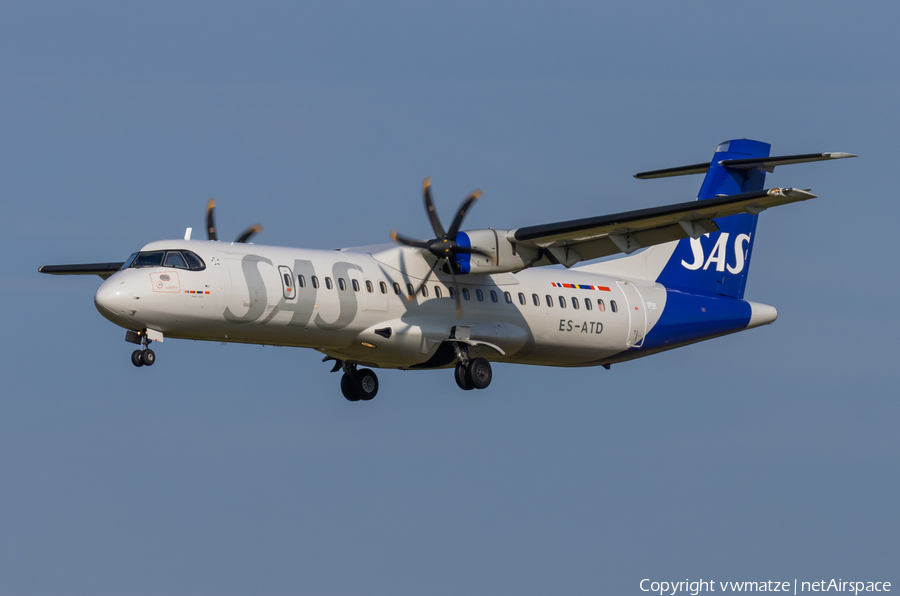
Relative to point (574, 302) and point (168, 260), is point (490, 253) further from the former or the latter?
point (168, 260)

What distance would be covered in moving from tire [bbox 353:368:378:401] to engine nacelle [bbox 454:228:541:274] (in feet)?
11.2

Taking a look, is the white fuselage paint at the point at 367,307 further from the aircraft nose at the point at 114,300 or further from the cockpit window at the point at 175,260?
the cockpit window at the point at 175,260

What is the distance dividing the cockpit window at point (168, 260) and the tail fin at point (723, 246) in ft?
40.4

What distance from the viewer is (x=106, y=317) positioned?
70.3ft

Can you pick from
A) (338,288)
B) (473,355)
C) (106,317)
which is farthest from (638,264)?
(106,317)

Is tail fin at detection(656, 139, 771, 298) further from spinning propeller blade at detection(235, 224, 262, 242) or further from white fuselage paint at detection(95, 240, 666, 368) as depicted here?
spinning propeller blade at detection(235, 224, 262, 242)

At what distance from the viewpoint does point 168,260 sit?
22.1 m

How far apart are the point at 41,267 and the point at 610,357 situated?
1353cm

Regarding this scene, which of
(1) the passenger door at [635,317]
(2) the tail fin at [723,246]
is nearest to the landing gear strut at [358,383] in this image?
(1) the passenger door at [635,317]

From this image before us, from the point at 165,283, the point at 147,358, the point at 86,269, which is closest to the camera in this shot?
the point at 147,358

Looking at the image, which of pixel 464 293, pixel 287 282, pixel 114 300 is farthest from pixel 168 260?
pixel 464 293

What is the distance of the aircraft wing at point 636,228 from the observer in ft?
73.0

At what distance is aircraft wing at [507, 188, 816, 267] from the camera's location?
2225 cm

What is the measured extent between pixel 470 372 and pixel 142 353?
712 cm
